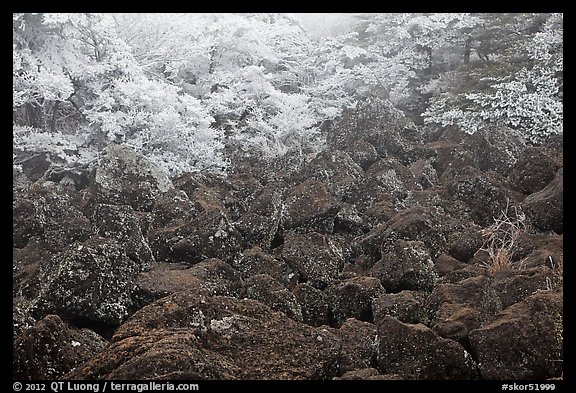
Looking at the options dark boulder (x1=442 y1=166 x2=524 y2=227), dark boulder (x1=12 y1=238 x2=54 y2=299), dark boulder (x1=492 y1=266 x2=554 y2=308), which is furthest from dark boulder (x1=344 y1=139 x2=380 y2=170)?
dark boulder (x1=12 y1=238 x2=54 y2=299)

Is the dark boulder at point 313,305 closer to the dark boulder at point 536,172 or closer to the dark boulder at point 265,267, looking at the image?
the dark boulder at point 265,267

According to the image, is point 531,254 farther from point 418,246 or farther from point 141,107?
point 141,107

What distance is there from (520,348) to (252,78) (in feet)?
40.3

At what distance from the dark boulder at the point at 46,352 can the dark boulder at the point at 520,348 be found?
3597mm

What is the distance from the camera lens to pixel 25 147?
1158 centimetres

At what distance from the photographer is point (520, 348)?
462 centimetres

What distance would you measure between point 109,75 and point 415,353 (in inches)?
412

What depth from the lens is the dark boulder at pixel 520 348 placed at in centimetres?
457

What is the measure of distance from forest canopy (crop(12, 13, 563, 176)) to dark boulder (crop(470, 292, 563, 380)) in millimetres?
9019

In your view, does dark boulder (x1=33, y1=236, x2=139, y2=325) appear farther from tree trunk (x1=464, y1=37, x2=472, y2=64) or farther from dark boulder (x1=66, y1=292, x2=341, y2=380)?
tree trunk (x1=464, y1=37, x2=472, y2=64)

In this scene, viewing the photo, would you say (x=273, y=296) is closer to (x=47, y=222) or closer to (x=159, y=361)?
(x=159, y=361)

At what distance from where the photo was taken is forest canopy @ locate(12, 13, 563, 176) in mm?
12055

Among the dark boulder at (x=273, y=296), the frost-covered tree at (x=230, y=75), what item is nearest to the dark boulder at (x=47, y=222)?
the dark boulder at (x=273, y=296)
